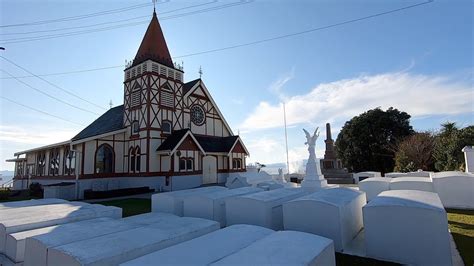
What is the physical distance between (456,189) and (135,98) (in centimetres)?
2303

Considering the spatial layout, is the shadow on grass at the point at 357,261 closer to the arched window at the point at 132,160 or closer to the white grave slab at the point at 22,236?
the white grave slab at the point at 22,236

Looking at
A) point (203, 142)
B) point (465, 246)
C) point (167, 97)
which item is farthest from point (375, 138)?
point (465, 246)

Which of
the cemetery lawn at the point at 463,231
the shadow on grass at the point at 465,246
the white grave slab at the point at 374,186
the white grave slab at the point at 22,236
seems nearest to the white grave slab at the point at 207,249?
the white grave slab at the point at 22,236

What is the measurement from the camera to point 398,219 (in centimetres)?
582

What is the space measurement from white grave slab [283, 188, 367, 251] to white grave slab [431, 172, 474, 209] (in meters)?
7.24

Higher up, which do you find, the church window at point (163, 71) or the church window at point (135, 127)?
the church window at point (163, 71)

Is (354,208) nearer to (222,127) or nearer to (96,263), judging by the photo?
(96,263)

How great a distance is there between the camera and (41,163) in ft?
84.6

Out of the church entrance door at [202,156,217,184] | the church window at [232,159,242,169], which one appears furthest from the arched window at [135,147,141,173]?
the church window at [232,159,242,169]

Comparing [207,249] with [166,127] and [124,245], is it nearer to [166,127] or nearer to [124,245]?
[124,245]

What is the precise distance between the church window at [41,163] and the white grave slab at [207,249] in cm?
2745

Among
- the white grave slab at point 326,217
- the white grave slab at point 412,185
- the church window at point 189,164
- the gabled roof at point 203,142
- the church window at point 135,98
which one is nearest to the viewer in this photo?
the white grave slab at point 326,217

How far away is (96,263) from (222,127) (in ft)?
87.9

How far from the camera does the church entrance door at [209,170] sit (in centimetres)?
2535
